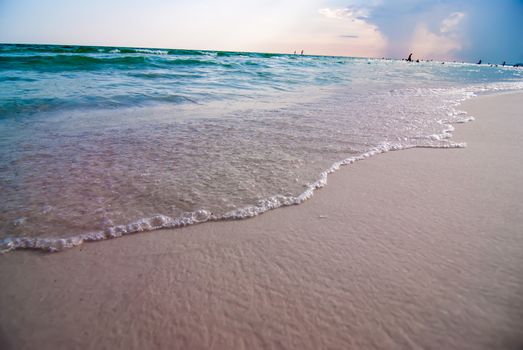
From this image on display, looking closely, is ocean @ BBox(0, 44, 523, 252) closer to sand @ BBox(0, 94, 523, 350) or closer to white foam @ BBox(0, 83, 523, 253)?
white foam @ BBox(0, 83, 523, 253)

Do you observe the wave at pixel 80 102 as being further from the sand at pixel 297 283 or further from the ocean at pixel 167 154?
the sand at pixel 297 283

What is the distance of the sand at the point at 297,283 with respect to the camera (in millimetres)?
1306

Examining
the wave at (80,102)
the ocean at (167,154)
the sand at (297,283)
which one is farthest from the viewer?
the wave at (80,102)

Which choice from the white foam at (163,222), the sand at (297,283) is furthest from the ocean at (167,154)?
the sand at (297,283)

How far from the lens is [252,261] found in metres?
1.76

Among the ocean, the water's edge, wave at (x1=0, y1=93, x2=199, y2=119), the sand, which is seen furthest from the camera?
wave at (x1=0, y1=93, x2=199, y2=119)

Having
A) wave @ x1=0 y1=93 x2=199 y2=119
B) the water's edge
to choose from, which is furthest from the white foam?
wave @ x1=0 y1=93 x2=199 y2=119

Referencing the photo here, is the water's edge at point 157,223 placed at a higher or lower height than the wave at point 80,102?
lower

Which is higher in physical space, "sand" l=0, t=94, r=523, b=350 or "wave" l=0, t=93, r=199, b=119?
"wave" l=0, t=93, r=199, b=119

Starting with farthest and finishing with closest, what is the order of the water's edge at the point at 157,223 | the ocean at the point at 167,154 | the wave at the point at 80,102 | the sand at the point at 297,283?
the wave at the point at 80,102 → the ocean at the point at 167,154 → the water's edge at the point at 157,223 → the sand at the point at 297,283

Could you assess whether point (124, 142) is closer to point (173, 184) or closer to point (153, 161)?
point (153, 161)

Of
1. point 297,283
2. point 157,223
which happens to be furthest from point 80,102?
point 297,283

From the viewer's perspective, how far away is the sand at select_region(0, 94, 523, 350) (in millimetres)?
1306

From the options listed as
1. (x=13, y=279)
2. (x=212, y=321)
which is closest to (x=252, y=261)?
(x=212, y=321)
